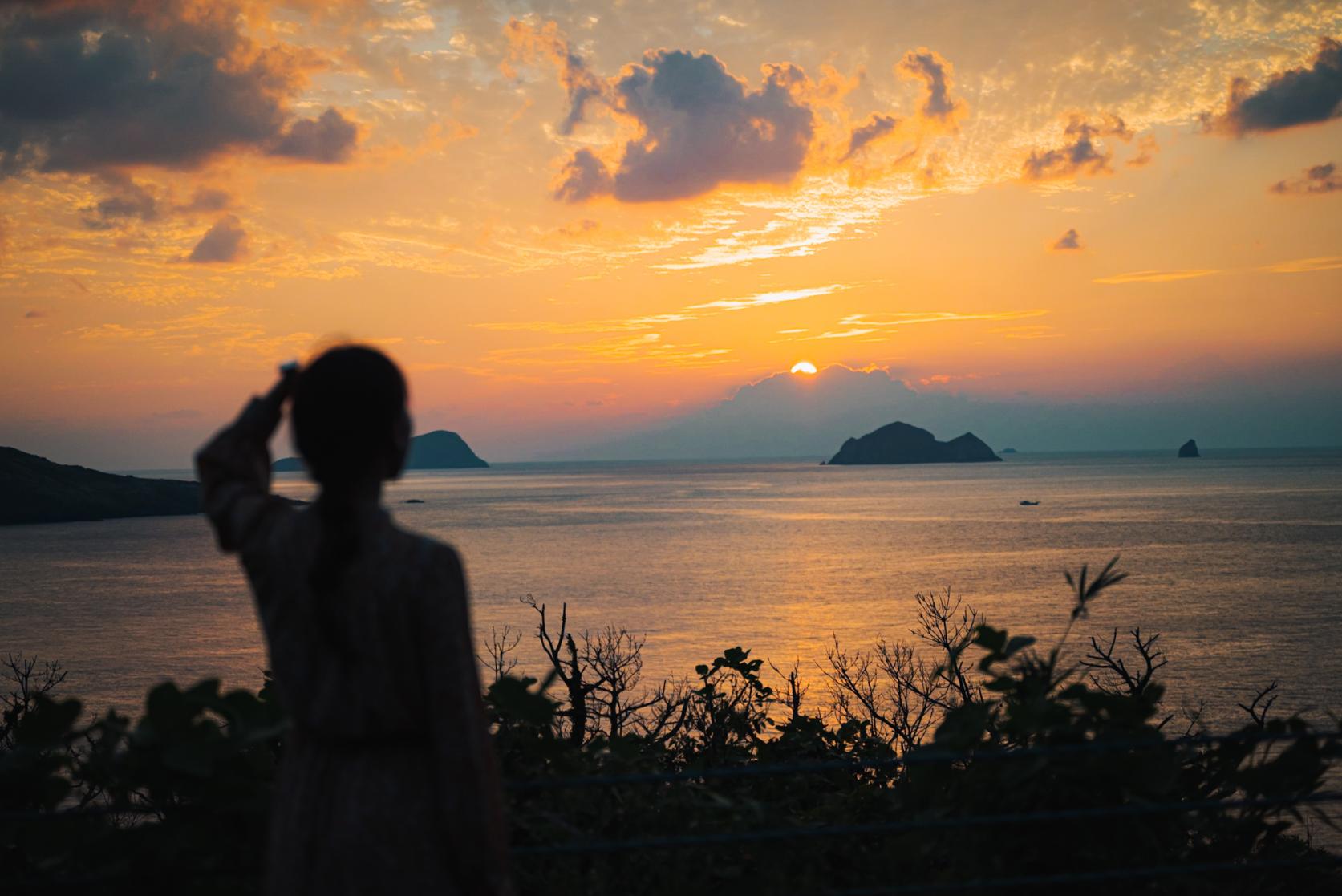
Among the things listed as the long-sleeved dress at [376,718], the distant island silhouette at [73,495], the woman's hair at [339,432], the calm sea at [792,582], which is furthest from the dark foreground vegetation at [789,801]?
the distant island silhouette at [73,495]

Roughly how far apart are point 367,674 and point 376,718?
8 cm

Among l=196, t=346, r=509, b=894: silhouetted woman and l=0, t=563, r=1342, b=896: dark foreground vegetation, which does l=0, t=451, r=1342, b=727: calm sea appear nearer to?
l=0, t=563, r=1342, b=896: dark foreground vegetation

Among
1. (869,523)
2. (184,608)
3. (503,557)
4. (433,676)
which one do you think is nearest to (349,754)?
(433,676)

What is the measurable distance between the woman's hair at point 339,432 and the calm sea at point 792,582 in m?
27.7

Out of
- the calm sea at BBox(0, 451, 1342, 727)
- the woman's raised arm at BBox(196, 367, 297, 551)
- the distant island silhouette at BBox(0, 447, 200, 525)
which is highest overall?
the woman's raised arm at BBox(196, 367, 297, 551)

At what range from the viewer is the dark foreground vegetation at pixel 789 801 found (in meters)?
2.73

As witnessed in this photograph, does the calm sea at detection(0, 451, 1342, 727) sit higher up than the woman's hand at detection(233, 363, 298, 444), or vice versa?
the woman's hand at detection(233, 363, 298, 444)

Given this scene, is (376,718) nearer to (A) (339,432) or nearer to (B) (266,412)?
(A) (339,432)

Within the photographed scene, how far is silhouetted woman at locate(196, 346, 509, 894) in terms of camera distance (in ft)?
5.75

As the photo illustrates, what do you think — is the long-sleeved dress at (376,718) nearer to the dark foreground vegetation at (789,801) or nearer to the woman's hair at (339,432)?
the woman's hair at (339,432)

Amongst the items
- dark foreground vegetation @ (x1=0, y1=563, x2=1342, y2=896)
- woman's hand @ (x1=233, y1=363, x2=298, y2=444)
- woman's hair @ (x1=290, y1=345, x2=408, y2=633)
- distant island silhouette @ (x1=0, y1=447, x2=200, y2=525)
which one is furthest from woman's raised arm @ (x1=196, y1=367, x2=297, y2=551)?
distant island silhouette @ (x1=0, y1=447, x2=200, y2=525)

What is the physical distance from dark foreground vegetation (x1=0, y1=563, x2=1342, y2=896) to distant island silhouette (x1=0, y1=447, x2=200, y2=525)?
148627mm

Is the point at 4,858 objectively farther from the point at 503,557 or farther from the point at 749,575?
the point at 503,557

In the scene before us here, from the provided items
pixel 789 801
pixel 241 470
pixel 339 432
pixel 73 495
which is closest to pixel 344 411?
pixel 339 432
